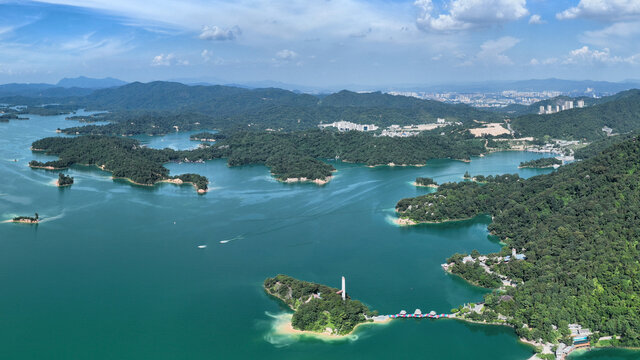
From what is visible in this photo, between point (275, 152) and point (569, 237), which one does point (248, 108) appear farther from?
point (569, 237)

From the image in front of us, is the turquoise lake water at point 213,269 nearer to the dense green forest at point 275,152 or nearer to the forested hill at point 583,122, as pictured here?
the dense green forest at point 275,152

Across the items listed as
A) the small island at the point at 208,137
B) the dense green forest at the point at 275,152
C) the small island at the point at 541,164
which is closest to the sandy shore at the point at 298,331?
the dense green forest at the point at 275,152

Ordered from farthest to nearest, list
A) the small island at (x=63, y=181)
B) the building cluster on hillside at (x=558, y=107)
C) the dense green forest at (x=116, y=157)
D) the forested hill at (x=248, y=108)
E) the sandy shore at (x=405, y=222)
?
the building cluster on hillside at (x=558, y=107) < the forested hill at (x=248, y=108) < the dense green forest at (x=116, y=157) < the small island at (x=63, y=181) < the sandy shore at (x=405, y=222)

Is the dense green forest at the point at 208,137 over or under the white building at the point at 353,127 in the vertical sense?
under

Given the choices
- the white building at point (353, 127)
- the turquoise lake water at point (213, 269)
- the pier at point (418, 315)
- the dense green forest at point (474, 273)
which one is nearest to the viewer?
the turquoise lake water at point (213, 269)

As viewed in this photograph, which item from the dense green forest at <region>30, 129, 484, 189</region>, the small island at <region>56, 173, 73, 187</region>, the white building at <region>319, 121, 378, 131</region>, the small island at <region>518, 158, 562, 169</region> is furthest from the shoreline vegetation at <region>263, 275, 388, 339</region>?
the white building at <region>319, 121, 378, 131</region>

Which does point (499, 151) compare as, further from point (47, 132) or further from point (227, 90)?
point (227, 90)
